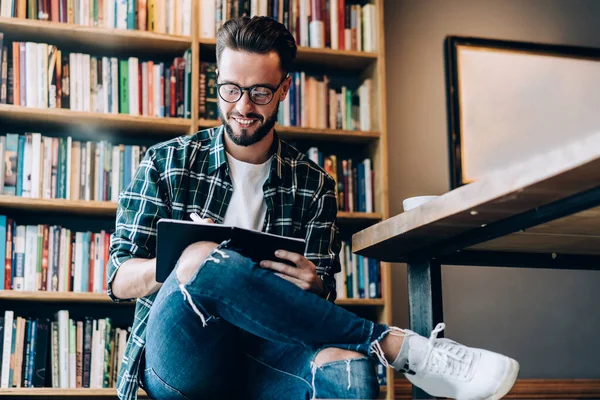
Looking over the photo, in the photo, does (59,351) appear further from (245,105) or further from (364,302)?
(245,105)

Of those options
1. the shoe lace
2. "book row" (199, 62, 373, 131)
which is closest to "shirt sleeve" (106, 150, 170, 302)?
the shoe lace

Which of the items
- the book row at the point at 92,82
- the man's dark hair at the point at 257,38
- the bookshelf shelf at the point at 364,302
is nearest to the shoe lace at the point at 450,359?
the man's dark hair at the point at 257,38

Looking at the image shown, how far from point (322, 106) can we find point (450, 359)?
5.22ft

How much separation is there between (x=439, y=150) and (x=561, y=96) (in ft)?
1.99

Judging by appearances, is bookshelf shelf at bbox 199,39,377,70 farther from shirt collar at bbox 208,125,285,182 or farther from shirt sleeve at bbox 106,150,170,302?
shirt sleeve at bbox 106,150,170,302

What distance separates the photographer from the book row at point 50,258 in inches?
92.4

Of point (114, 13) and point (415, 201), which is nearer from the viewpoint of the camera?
point (415, 201)

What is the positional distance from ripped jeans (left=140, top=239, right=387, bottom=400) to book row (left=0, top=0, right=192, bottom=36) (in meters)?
1.42

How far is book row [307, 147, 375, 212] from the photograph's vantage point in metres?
2.65

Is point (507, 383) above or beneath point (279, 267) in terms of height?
beneath

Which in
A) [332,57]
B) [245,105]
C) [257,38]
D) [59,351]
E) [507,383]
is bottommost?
[59,351]

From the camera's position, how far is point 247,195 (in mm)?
1794

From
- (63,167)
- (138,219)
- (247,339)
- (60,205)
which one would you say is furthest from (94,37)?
(247,339)

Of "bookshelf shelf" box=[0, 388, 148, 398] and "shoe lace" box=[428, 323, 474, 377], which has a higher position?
"shoe lace" box=[428, 323, 474, 377]
